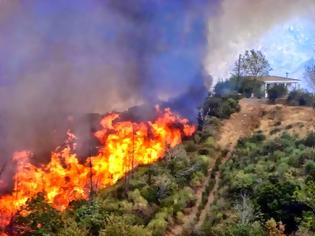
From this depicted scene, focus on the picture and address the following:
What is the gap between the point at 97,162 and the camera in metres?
41.0

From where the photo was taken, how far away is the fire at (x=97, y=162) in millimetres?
35219

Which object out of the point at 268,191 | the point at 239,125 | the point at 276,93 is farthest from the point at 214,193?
the point at 276,93

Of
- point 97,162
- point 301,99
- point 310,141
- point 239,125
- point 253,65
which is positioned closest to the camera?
point 97,162

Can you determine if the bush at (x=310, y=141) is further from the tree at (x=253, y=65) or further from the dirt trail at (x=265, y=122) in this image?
the tree at (x=253, y=65)

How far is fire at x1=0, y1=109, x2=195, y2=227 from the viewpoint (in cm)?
3522

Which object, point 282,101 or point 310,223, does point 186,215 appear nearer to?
point 310,223

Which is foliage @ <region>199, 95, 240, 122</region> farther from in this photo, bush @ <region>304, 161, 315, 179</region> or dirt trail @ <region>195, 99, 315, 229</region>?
bush @ <region>304, 161, 315, 179</region>

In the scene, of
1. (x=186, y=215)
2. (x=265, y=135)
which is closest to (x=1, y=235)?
(x=186, y=215)

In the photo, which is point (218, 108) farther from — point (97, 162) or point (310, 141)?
point (97, 162)

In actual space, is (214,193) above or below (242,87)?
below

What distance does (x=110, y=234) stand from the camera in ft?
78.9

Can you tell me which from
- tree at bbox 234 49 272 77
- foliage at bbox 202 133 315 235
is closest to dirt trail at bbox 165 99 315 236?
foliage at bbox 202 133 315 235

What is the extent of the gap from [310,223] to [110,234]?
1142 centimetres

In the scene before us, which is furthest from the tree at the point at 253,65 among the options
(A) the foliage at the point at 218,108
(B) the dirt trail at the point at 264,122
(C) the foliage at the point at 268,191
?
(C) the foliage at the point at 268,191
